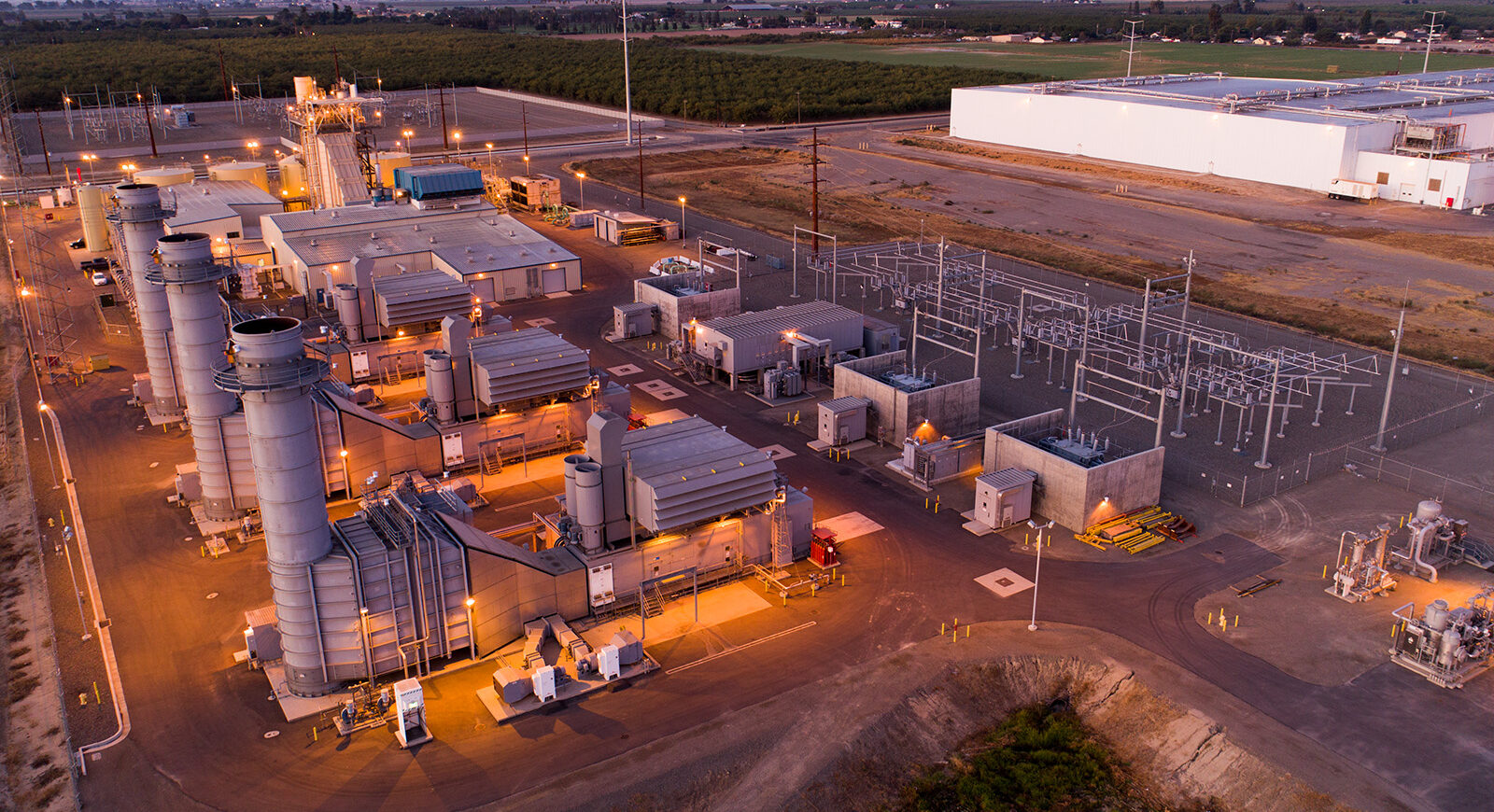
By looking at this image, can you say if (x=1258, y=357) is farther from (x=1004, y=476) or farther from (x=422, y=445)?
(x=422, y=445)

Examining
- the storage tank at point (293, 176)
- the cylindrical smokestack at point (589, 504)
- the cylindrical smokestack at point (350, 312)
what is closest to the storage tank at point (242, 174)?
the storage tank at point (293, 176)

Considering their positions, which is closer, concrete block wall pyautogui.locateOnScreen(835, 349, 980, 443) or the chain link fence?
the chain link fence

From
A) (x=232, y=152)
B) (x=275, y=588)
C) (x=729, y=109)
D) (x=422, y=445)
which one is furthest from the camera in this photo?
(x=729, y=109)

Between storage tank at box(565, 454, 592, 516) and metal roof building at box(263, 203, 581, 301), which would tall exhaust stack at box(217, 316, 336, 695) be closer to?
storage tank at box(565, 454, 592, 516)

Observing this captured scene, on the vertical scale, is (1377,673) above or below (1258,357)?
below

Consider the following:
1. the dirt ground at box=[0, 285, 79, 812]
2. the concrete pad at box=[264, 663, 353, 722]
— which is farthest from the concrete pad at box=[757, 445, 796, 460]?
the dirt ground at box=[0, 285, 79, 812]

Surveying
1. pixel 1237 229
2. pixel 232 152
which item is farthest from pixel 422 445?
pixel 232 152

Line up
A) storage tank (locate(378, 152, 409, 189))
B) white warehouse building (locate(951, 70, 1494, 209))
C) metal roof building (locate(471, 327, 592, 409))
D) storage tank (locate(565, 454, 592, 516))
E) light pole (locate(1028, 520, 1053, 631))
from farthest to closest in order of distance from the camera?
storage tank (locate(378, 152, 409, 189))
white warehouse building (locate(951, 70, 1494, 209))
metal roof building (locate(471, 327, 592, 409))
light pole (locate(1028, 520, 1053, 631))
storage tank (locate(565, 454, 592, 516))
